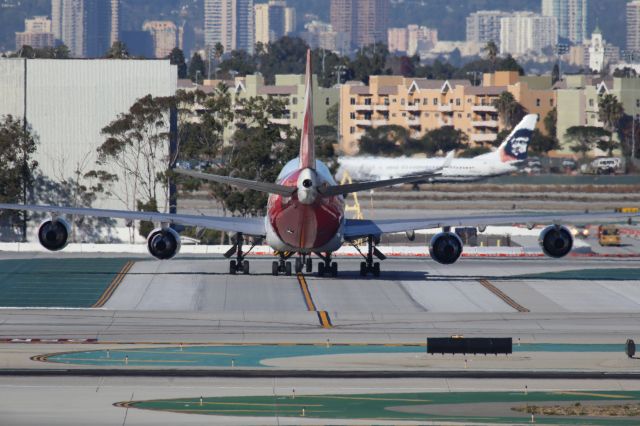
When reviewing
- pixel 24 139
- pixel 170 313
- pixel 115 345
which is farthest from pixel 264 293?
pixel 24 139

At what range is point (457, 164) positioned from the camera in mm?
166000

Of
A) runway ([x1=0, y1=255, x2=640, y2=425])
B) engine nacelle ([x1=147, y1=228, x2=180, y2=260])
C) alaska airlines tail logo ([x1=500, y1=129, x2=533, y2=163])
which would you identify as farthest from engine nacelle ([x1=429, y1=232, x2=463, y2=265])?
alaska airlines tail logo ([x1=500, y1=129, x2=533, y2=163])

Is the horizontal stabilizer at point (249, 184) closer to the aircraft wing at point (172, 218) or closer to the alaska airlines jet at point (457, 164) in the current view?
the aircraft wing at point (172, 218)

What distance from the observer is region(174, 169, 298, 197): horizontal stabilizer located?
58.7 metres

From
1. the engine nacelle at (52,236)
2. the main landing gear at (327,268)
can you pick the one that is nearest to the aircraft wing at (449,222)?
the main landing gear at (327,268)

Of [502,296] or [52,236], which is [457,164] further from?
[52,236]

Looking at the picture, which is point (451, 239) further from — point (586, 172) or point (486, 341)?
point (586, 172)

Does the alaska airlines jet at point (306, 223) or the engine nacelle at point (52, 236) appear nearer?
the alaska airlines jet at point (306, 223)

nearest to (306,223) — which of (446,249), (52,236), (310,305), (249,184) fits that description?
(310,305)

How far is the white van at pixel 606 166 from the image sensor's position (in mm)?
187000

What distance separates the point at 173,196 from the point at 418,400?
7183 cm

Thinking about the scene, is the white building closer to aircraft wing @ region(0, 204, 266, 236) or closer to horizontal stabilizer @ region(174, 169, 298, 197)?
aircraft wing @ region(0, 204, 266, 236)

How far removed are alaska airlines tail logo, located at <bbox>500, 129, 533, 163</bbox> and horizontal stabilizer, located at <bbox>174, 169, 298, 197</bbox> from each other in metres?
108

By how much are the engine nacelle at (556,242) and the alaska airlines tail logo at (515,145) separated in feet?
325
